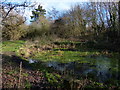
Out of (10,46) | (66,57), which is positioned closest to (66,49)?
(66,57)

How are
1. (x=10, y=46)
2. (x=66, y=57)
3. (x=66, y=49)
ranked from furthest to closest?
1. (x=10, y=46)
2. (x=66, y=49)
3. (x=66, y=57)

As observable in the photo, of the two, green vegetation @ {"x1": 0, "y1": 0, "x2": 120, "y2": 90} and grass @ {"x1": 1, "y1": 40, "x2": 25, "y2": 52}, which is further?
grass @ {"x1": 1, "y1": 40, "x2": 25, "y2": 52}

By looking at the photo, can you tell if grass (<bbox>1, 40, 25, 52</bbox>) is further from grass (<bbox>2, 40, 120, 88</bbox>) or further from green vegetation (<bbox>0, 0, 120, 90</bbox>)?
grass (<bbox>2, 40, 120, 88</bbox>)

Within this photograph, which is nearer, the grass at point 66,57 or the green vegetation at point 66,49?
the green vegetation at point 66,49

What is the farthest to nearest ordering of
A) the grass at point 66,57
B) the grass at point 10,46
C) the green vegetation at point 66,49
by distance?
1. the grass at point 10,46
2. the grass at point 66,57
3. the green vegetation at point 66,49

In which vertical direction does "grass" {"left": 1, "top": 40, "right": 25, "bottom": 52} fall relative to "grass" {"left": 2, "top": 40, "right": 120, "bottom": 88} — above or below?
above

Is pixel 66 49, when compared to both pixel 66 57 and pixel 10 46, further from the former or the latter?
pixel 10 46

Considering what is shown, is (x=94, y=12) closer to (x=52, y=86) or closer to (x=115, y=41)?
(x=115, y=41)

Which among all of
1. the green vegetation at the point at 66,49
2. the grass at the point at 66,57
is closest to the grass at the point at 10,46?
the green vegetation at the point at 66,49

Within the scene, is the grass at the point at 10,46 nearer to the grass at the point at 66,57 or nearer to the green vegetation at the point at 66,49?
the green vegetation at the point at 66,49

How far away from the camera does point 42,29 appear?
28875 millimetres

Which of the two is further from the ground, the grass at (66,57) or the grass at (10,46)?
the grass at (10,46)

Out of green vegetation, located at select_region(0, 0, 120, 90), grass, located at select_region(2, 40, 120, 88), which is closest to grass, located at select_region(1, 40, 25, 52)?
green vegetation, located at select_region(0, 0, 120, 90)

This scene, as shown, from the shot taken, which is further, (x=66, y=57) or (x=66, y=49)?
(x=66, y=49)
